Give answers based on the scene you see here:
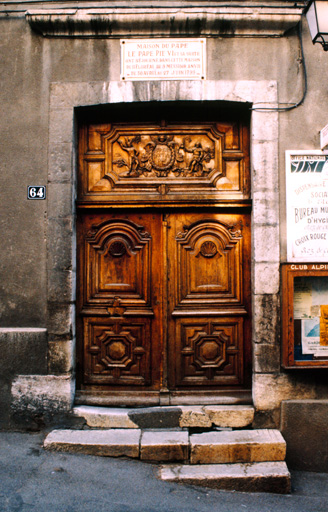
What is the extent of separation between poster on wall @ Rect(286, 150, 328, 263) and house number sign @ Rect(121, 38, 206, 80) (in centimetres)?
134

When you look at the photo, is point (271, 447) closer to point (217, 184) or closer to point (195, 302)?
point (195, 302)

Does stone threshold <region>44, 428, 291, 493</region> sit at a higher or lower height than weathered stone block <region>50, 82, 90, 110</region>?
lower

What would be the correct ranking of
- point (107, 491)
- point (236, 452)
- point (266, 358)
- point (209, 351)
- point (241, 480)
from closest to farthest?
point (107, 491) → point (241, 480) → point (236, 452) → point (266, 358) → point (209, 351)

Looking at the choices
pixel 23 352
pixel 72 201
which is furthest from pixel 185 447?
pixel 72 201

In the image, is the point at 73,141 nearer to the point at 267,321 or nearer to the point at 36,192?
the point at 36,192

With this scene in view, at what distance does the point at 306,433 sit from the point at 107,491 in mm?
2018

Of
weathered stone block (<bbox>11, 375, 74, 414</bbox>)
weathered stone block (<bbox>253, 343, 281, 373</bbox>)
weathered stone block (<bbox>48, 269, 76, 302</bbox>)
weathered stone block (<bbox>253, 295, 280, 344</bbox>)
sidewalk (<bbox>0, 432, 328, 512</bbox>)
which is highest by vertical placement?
weathered stone block (<bbox>48, 269, 76, 302</bbox>)

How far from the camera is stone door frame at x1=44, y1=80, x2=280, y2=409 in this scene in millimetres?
4148

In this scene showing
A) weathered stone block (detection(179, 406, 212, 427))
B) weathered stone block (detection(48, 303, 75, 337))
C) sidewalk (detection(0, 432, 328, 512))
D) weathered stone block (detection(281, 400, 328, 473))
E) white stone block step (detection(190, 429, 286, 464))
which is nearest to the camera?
sidewalk (detection(0, 432, 328, 512))

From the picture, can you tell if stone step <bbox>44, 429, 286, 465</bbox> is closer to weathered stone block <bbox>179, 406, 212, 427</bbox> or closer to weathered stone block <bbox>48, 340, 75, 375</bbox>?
weathered stone block <bbox>179, 406, 212, 427</bbox>

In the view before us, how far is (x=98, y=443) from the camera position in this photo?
379cm

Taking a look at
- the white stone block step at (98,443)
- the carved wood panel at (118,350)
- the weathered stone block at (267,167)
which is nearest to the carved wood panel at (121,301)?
the carved wood panel at (118,350)

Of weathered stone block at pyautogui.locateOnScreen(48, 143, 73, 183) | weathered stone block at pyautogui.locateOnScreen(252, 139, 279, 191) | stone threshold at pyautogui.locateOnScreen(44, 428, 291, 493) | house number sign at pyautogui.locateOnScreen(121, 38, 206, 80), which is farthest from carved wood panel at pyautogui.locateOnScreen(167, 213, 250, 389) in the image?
house number sign at pyautogui.locateOnScreen(121, 38, 206, 80)

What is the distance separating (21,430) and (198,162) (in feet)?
11.1
